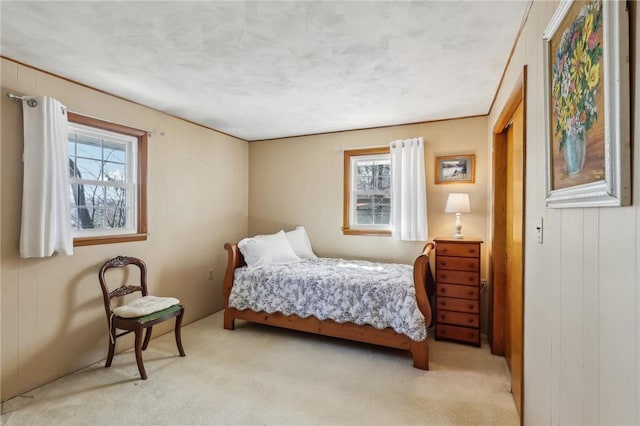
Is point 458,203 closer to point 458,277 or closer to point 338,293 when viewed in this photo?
point 458,277

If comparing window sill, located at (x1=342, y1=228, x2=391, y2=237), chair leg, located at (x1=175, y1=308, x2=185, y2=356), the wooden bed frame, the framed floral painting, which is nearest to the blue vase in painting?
the framed floral painting

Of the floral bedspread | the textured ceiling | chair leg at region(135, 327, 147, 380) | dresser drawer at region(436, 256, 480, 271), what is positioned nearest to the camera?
the textured ceiling

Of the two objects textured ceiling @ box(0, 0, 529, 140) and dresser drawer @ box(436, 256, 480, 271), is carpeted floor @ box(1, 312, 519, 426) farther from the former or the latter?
textured ceiling @ box(0, 0, 529, 140)

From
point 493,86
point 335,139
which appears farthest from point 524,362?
point 335,139

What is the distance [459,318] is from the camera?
3037mm

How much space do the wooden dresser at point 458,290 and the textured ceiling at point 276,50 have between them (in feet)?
4.79

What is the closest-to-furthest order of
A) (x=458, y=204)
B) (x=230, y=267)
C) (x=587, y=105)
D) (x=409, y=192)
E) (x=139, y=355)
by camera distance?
(x=587, y=105) → (x=139, y=355) → (x=458, y=204) → (x=230, y=267) → (x=409, y=192)

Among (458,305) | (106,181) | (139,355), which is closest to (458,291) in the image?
(458,305)

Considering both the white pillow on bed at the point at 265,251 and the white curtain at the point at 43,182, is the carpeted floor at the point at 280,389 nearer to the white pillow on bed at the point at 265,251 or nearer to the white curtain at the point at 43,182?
the white pillow on bed at the point at 265,251

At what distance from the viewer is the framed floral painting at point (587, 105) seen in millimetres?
720

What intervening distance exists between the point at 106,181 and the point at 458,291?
11.7ft

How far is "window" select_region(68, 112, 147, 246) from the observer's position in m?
2.65

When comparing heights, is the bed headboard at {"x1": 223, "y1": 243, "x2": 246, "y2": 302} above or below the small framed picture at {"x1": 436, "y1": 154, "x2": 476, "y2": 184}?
below

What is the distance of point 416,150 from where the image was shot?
11.8 ft
